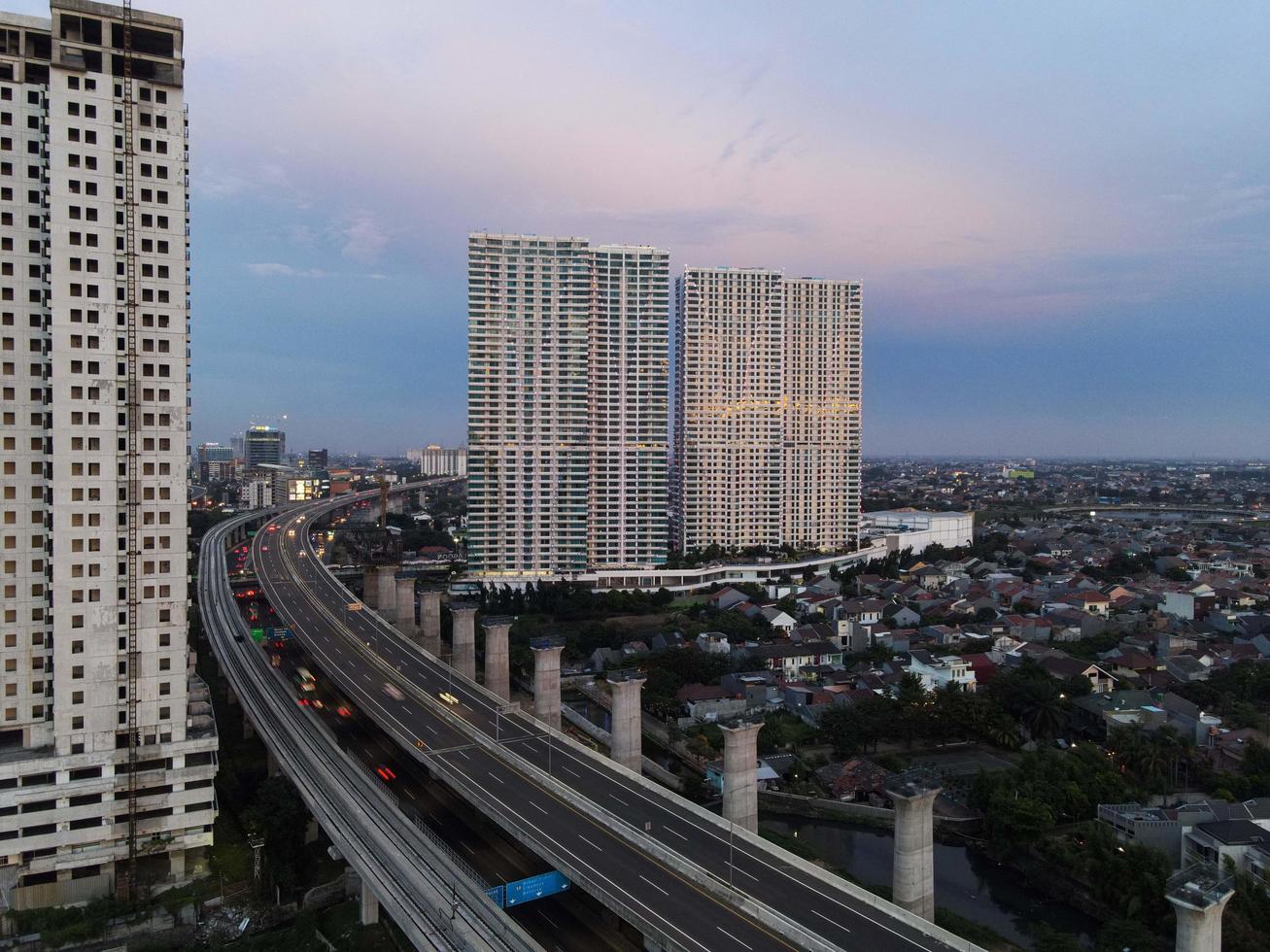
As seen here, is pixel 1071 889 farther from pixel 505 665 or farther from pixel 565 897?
pixel 505 665

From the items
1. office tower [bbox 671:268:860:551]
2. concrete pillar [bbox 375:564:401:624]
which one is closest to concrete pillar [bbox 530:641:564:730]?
concrete pillar [bbox 375:564:401:624]

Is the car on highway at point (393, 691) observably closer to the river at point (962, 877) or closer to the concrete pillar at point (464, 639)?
the concrete pillar at point (464, 639)

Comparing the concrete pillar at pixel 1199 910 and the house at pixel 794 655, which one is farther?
the house at pixel 794 655

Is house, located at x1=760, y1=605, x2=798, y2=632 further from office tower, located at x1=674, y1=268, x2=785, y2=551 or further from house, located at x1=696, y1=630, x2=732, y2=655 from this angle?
office tower, located at x1=674, y1=268, x2=785, y2=551

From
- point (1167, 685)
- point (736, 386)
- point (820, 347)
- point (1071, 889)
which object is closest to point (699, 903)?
point (1071, 889)

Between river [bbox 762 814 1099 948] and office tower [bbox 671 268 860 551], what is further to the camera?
office tower [bbox 671 268 860 551]

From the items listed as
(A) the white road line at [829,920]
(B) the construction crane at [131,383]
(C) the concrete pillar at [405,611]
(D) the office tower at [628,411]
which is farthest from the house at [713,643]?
(B) the construction crane at [131,383]
